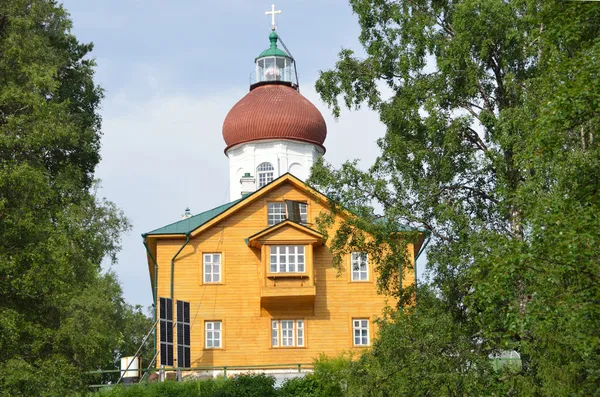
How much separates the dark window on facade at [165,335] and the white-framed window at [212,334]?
6.02 ft

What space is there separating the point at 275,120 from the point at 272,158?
1706mm

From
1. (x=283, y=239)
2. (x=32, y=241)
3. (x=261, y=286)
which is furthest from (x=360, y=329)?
→ (x=32, y=241)

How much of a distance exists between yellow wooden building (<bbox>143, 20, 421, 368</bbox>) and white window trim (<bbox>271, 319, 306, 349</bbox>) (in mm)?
35

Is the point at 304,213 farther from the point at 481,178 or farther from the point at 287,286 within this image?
the point at 481,178

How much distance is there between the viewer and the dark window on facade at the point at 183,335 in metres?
34.8

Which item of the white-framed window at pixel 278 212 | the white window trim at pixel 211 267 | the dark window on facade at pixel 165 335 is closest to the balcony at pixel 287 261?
the white-framed window at pixel 278 212

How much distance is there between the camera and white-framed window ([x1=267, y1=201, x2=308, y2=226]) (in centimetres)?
3747

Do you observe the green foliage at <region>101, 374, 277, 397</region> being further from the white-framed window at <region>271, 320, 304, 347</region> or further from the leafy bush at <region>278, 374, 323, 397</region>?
the white-framed window at <region>271, 320, 304, 347</region>

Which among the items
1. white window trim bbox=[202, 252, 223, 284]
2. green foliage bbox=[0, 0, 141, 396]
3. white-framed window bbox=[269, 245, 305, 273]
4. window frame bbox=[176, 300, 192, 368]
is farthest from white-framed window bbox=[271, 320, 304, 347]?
green foliage bbox=[0, 0, 141, 396]

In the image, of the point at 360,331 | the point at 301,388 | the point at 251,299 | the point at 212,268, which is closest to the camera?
the point at 301,388

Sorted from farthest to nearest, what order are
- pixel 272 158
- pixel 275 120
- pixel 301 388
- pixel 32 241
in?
pixel 272 158
pixel 275 120
pixel 301 388
pixel 32 241

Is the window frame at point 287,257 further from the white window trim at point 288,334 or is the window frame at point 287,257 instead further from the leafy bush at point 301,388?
the leafy bush at point 301,388

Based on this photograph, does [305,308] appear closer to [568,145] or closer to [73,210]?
[73,210]

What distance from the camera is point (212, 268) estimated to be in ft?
122
